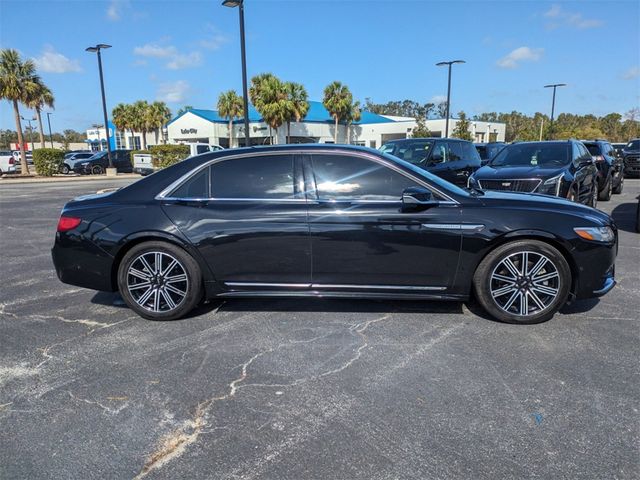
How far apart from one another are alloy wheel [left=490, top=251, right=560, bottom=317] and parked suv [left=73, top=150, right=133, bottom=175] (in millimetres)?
33991

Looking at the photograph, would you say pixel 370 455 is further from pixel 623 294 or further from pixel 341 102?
pixel 341 102

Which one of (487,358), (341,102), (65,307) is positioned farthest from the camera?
(341,102)

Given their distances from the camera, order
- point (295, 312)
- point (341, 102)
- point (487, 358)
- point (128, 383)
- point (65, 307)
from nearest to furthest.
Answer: point (128, 383) → point (487, 358) → point (295, 312) → point (65, 307) → point (341, 102)

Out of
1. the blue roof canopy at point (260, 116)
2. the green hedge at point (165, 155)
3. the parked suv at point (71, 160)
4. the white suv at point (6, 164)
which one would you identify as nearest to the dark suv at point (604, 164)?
the green hedge at point (165, 155)

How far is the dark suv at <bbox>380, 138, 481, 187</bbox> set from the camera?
10.4 metres

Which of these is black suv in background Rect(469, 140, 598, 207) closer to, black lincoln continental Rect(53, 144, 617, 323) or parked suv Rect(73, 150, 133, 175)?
black lincoln continental Rect(53, 144, 617, 323)

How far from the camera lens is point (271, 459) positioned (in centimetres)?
237

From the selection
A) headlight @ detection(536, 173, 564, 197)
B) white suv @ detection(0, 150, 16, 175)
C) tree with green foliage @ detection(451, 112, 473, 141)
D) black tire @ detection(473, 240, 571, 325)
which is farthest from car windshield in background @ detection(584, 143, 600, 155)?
tree with green foliage @ detection(451, 112, 473, 141)

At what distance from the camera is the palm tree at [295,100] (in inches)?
1631

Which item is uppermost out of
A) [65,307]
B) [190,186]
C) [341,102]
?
[341,102]

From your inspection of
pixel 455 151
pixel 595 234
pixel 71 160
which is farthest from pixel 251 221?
pixel 71 160

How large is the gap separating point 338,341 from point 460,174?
313 inches

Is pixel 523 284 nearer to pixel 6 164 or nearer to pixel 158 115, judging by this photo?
pixel 6 164

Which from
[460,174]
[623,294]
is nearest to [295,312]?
[623,294]
